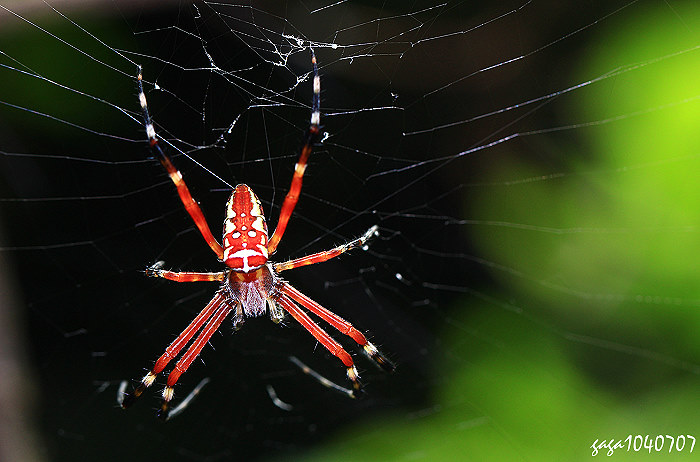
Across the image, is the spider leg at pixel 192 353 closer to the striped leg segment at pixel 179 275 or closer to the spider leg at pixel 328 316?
the striped leg segment at pixel 179 275

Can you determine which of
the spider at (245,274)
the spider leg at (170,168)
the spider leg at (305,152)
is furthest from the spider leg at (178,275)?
the spider leg at (305,152)

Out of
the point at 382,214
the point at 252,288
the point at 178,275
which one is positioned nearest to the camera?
the point at 178,275

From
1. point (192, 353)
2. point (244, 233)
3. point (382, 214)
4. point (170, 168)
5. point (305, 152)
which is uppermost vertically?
point (382, 214)

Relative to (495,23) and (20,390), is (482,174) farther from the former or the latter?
(20,390)

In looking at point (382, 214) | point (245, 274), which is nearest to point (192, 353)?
point (245, 274)

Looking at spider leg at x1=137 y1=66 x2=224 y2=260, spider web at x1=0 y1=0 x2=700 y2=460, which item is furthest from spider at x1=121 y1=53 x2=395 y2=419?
spider web at x1=0 y1=0 x2=700 y2=460

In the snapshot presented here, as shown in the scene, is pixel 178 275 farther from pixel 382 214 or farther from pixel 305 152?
pixel 382 214
